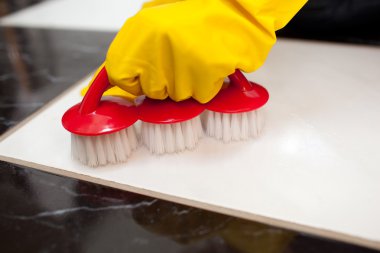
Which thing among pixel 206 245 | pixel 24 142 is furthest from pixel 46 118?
pixel 206 245


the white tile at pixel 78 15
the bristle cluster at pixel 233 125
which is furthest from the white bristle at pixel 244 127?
the white tile at pixel 78 15

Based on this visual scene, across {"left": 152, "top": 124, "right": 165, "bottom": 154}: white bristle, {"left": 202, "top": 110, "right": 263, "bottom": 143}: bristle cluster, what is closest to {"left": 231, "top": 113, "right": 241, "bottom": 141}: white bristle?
{"left": 202, "top": 110, "right": 263, "bottom": 143}: bristle cluster

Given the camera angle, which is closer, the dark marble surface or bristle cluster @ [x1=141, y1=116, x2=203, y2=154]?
the dark marble surface

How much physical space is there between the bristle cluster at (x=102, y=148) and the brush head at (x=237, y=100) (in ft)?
0.43

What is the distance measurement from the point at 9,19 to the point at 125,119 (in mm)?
970

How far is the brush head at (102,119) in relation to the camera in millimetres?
473

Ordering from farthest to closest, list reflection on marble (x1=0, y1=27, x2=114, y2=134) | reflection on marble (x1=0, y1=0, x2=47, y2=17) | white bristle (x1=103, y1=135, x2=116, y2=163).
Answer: reflection on marble (x1=0, y1=0, x2=47, y2=17) < reflection on marble (x1=0, y1=27, x2=114, y2=134) < white bristle (x1=103, y1=135, x2=116, y2=163)

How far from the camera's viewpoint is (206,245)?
41 centimetres

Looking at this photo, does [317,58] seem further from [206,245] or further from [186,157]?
[206,245]

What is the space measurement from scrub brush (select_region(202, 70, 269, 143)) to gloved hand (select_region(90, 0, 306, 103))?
0.14 feet

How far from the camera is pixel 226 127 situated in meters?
0.55

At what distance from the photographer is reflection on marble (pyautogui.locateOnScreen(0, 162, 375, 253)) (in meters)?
0.40

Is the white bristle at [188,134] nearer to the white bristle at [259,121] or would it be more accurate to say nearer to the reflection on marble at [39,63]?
the white bristle at [259,121]

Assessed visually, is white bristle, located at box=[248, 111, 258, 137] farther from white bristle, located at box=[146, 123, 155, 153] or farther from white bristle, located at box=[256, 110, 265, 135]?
white bristle, located at box=[146, 123, 155, 153]
